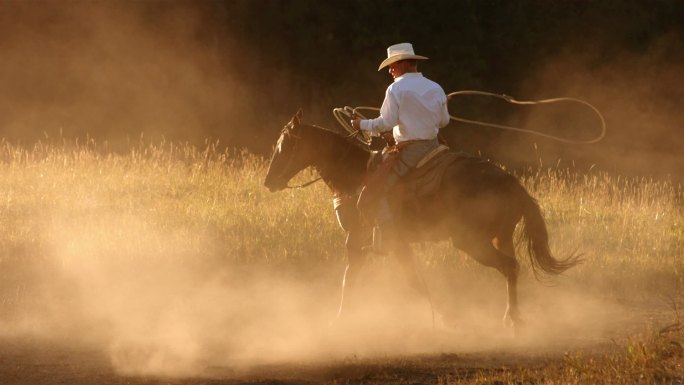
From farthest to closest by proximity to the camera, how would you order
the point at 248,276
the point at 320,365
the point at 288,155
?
the point at 248,276 < the point at 288,155 < the point at 320,365

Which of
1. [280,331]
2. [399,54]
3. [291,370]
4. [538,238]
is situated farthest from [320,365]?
[399,54]

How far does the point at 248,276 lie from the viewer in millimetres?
14000

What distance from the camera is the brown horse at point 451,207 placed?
11133mm

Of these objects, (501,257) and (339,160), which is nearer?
(501,257)

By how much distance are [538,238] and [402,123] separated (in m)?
1.71

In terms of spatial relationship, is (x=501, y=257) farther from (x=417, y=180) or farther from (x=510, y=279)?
(x=417, y=180)

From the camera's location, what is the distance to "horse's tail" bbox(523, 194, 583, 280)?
1123 centimetres

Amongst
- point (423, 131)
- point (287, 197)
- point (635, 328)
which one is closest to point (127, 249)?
point (287, 197)

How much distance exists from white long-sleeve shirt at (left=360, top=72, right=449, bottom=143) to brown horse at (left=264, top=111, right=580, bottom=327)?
0.48 metres

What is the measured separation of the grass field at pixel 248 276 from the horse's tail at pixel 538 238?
734 millimetres

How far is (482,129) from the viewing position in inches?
1188

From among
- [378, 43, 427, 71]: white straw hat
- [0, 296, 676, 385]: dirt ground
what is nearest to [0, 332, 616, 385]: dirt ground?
[0, 296, 676, 385]: dirt ground

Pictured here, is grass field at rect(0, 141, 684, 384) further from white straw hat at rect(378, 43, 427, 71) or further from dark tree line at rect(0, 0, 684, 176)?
dark tree line at rect(0, 0, 684, 176)

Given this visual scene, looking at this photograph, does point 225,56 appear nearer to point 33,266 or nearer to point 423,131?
point 33,266
